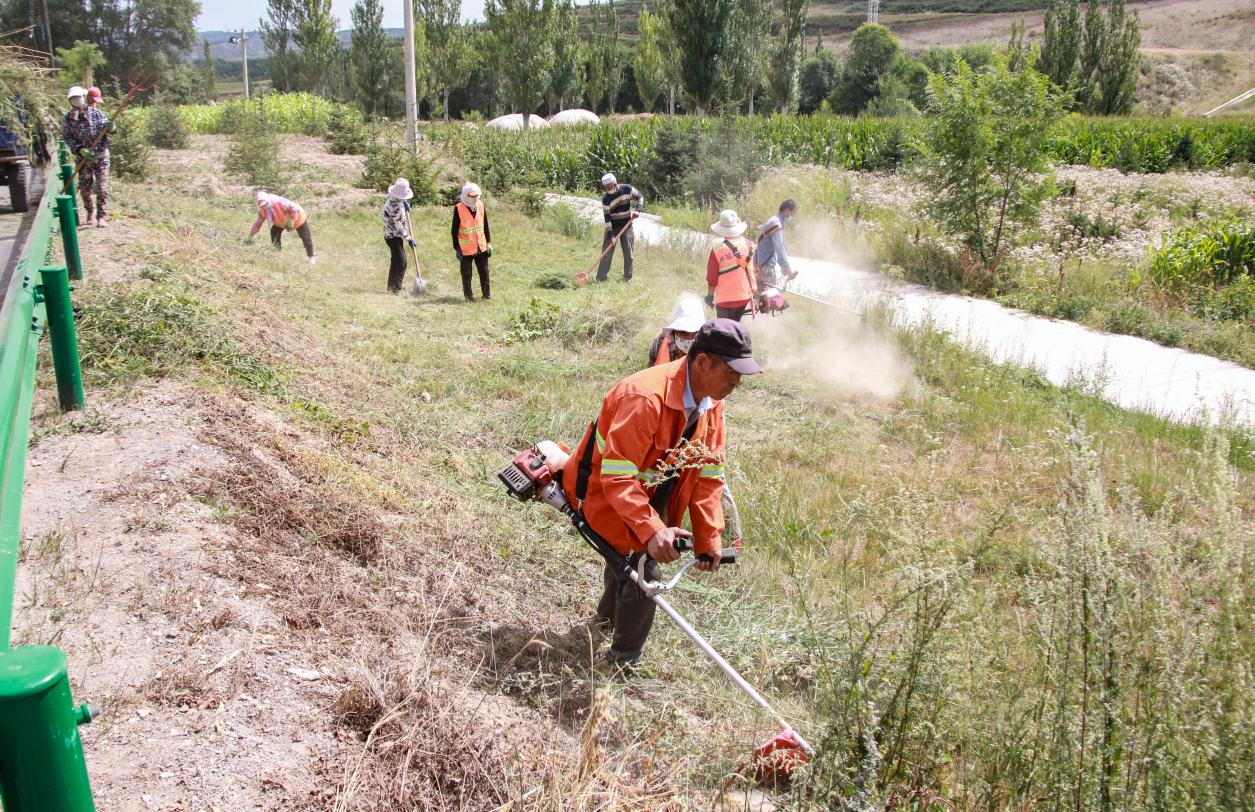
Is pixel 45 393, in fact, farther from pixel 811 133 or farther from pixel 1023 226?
pixel 811 133

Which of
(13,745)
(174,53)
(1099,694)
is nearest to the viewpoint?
(13,745)

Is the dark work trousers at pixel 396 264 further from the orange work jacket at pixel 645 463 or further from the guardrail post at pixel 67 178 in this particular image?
the orange work jacket at pixel 645 463

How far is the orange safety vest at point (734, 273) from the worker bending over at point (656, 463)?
5.00 meters

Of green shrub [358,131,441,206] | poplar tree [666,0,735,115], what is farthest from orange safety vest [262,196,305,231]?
poplar tree [666,0,735,115]

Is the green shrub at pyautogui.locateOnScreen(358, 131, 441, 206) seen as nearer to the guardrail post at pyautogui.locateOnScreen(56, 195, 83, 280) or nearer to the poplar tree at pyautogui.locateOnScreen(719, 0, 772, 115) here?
the poplar tree at pyautogui.locateOnScreen(719, 0, 772, 115)

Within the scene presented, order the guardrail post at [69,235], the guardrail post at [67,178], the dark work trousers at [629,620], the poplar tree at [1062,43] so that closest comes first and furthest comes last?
the dark work trousers at [629,620]
the guardrail post at [69,235]
the guardrail post at [67,178]
the poplar tree at [1062,43]

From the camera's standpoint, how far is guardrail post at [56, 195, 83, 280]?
7.02 metres

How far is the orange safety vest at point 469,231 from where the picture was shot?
38.5 ft

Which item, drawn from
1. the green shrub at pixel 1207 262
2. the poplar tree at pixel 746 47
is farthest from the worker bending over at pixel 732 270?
the poplar tree at pixel 746 47

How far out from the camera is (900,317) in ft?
36.5

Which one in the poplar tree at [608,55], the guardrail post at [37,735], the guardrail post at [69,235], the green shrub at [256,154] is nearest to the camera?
the guardrail post at [37,735]

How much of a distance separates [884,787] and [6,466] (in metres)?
2.78

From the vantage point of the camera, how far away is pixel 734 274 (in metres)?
8.87

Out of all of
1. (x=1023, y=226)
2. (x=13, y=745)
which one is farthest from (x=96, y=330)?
(x=1023, y=226)
